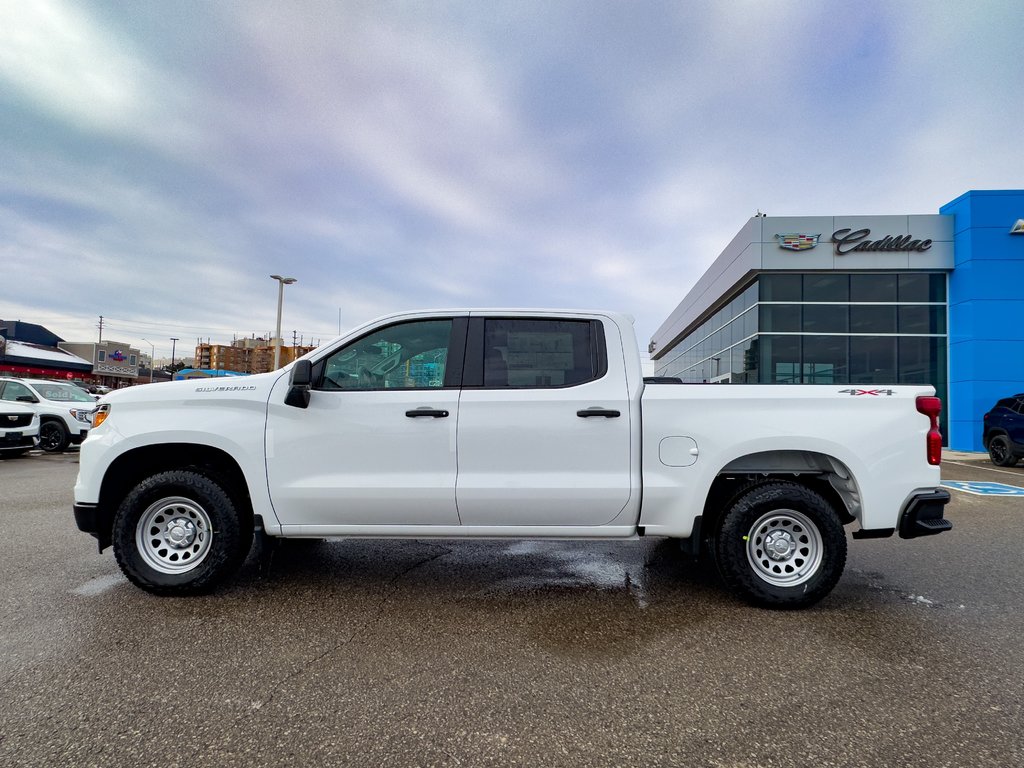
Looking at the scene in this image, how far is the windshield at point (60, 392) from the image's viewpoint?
13414mm

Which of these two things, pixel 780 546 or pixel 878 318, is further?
pixel 878 318

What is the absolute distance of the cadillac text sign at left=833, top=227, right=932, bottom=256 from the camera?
19.0 meters

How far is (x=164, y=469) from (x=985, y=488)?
11.8 metres

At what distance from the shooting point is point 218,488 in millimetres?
3641

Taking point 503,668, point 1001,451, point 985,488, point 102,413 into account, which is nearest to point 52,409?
point 102,413

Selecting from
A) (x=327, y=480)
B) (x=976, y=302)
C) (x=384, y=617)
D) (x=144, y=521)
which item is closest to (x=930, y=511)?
(x=384, y=617)

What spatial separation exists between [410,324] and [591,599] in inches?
90.1

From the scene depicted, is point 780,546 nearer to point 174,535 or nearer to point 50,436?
point 174,535

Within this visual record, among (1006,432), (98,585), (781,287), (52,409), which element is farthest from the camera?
(781,287)

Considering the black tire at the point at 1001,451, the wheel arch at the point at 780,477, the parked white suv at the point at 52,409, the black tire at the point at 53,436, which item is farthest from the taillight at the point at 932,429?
the black tire at the point at 53,436

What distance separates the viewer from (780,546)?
357 centimetres

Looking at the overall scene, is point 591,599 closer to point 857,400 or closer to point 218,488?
point 857,400

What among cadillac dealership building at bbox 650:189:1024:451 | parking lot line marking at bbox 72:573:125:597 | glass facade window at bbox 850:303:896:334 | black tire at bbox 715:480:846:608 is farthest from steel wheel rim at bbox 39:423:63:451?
glass facade window at bbox 850:303:896:334

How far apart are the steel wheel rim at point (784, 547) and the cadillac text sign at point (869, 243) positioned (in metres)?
19.3
